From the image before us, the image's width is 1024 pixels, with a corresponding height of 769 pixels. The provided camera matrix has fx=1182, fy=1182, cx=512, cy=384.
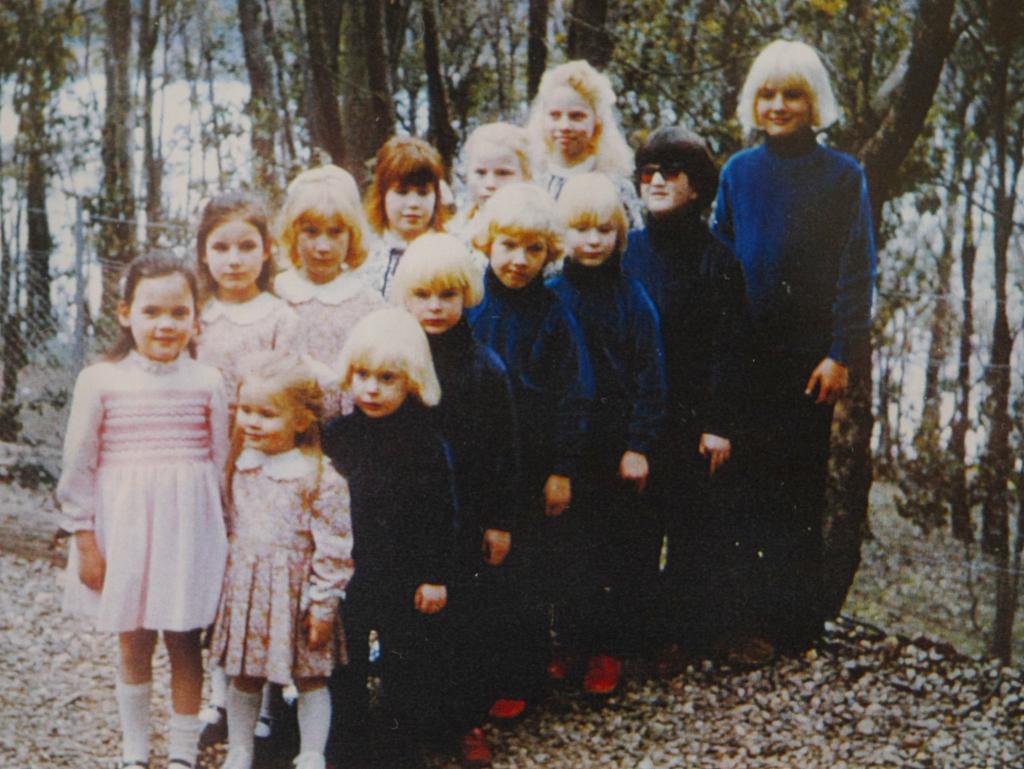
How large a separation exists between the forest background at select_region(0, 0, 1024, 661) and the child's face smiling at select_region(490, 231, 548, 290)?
729 mm

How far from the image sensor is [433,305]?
8.81ft

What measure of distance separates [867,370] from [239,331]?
172 cm

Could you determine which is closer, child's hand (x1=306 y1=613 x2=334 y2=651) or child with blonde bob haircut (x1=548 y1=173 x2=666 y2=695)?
child's hand (x1=306 y1=613 x2=334 y2=651)

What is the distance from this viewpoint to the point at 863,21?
123 inches

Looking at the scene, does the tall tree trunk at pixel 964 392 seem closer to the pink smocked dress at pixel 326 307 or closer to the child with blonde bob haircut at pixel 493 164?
the child with blonde bob haircut at pixel 493 164

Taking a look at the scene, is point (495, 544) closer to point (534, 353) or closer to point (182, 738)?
point (534, 353)

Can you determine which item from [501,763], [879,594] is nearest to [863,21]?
[879,594]

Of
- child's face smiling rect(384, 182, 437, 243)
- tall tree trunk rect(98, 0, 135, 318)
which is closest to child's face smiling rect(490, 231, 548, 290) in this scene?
child's face smiling rect(384, 182, 437, 243)

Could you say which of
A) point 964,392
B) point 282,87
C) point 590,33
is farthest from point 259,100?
point 964,392

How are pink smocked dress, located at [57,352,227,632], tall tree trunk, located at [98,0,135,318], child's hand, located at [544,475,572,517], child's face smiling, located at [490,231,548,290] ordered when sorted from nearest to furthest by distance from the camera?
pink smocked dress, located at [57,352,227,632] < child's face smiling, located at [490,231,548,290] < child's hand, located at [544,475,572,517] < tall tree trunk, located at [98,0,135,318]

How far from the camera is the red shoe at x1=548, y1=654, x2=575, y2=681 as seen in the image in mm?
3236

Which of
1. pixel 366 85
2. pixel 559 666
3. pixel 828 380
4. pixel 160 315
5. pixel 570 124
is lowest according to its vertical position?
pixel 559 666

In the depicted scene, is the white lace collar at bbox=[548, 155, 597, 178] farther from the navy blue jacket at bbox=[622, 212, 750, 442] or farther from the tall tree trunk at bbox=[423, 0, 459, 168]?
the tall tree trunk at bbox=[423, 0, 459, 168]

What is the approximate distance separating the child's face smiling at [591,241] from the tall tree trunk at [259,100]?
1006 millimetres
